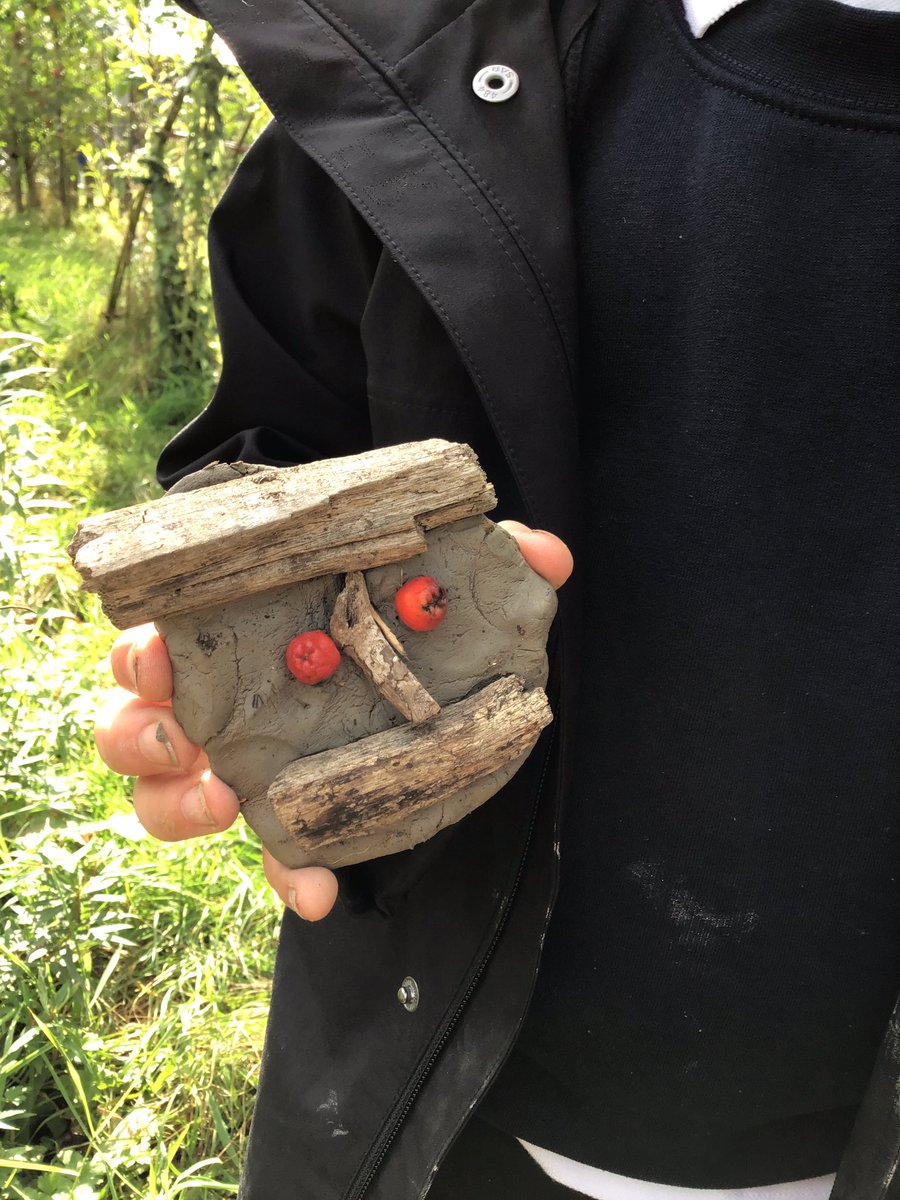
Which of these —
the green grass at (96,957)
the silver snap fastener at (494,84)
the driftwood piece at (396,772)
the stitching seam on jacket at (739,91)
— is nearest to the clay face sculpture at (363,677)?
the driftwood piece at (396,772)

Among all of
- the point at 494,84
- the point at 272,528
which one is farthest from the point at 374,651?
the point at 494,84

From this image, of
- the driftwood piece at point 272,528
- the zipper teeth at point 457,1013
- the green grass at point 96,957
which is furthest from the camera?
the green grass at point 96,957

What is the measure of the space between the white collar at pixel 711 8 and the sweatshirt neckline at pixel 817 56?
0.4 inches

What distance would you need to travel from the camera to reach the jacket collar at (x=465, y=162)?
1132 mm

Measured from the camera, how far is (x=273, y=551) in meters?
1.09

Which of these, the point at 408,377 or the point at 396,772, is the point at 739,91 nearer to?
the point at 408,377

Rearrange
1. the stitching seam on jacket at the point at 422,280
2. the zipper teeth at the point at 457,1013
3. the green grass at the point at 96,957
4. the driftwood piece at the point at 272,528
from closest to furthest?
the driftwood piece at the point at 272,528, the stitching seam on jacket at the point at 422,280, the zipper teeth at the point at 457,1013, the green grass at the point at 96,957

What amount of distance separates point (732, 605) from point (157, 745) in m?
0.74

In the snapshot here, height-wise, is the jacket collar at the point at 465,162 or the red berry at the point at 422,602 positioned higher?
the jacket collar at the point at 465,162

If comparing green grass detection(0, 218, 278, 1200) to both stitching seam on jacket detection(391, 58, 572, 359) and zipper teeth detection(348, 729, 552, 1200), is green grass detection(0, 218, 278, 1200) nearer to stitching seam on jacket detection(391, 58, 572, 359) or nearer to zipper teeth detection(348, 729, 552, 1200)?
zipper teeth detection(348, 729, 552, 1200)

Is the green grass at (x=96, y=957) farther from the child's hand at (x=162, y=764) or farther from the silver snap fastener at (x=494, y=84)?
the silver snap fastener at (x=494, y=84)

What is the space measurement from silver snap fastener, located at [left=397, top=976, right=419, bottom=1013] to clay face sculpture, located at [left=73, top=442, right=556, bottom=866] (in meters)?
0.31

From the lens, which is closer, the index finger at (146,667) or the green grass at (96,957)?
the index finger at (146,667)

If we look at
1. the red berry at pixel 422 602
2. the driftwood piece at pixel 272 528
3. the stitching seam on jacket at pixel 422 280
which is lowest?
the red berry at pixel 422 602
